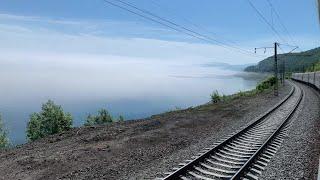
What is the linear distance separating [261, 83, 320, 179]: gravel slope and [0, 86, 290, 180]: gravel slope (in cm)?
333

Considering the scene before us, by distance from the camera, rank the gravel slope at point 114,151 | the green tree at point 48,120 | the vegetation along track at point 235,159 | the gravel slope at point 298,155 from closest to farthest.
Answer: the vegetation along track at point 235,159 < the gravel slope at point 298,155 < the gravel slope at point 114,151 < the green tree at point 48,120

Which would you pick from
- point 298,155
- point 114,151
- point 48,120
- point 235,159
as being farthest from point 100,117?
point 235,159

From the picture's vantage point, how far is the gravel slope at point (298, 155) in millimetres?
14555

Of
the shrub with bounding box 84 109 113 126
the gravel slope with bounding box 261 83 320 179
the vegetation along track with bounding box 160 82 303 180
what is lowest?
the shrub with bounding box 84 109 113 126

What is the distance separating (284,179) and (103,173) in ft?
19.4

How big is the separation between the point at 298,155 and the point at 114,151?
749cm

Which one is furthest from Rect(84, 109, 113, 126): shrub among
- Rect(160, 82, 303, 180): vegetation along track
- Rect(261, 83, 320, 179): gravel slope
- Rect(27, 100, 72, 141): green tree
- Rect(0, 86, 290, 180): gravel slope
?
Rect(160, 82, 303, 180): vegetation along track

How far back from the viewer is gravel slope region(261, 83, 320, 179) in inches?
573

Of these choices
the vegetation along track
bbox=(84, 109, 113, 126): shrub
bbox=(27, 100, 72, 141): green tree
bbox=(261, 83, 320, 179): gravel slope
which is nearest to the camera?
the vegetation along track

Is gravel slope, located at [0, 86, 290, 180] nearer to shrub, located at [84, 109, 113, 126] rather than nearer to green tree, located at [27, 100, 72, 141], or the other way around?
green tree, located at [27, 100, 72, 141]

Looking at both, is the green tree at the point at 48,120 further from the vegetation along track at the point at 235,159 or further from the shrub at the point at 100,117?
the vegetation along track at the point at 235,159

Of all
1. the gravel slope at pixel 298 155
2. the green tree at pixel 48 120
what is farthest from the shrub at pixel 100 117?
the gravel slope at pixel 298 155

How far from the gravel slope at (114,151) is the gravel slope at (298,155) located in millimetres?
→ 3326

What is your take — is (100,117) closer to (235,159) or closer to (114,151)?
(114,151)
